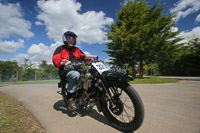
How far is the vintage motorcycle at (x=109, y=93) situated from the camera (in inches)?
57.9

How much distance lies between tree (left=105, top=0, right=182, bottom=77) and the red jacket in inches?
451

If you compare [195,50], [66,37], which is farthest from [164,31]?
[66,37]

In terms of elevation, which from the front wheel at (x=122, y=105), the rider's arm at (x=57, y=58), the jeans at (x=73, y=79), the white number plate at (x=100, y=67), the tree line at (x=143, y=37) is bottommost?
the front wheel at (x=122, y=105)

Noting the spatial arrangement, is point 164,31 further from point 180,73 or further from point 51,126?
point 51,126

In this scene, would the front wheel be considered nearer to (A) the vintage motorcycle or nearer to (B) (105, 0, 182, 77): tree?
(A) the vintage motorcycle

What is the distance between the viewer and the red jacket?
2.24m

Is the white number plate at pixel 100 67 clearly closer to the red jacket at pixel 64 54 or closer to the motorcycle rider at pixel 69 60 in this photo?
the motorcycle rider at pixel 69 60

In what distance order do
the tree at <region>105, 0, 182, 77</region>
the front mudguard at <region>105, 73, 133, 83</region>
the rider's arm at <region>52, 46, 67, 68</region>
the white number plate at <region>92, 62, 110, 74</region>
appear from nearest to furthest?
1. the front mudguard at <region>105, 73, 133, 83</region>
2. the white number plate at <region>92, 62, 110, 74</region>
3. the rider's arm at <region>52, 46, 67, 68</region>
4. the tree at <region>105, 0, 182, 77</region>

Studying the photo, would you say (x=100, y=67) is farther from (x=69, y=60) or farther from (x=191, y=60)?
(x=191, y=60)

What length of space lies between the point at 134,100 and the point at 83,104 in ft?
3.49

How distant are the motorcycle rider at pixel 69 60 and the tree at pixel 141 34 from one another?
37.8 ft

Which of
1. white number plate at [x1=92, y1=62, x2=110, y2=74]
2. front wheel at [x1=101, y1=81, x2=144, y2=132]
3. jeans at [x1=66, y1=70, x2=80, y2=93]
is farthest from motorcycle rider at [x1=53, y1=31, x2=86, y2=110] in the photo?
front wheel at [x1=101, y1=81, x2=144, y2=132]

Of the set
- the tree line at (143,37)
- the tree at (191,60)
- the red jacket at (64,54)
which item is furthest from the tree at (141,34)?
the red jacket at (64,54)

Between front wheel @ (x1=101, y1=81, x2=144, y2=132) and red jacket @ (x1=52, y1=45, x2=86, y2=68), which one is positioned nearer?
front wheel @ (x1=101, y1=81, x2=144, y2=132)
